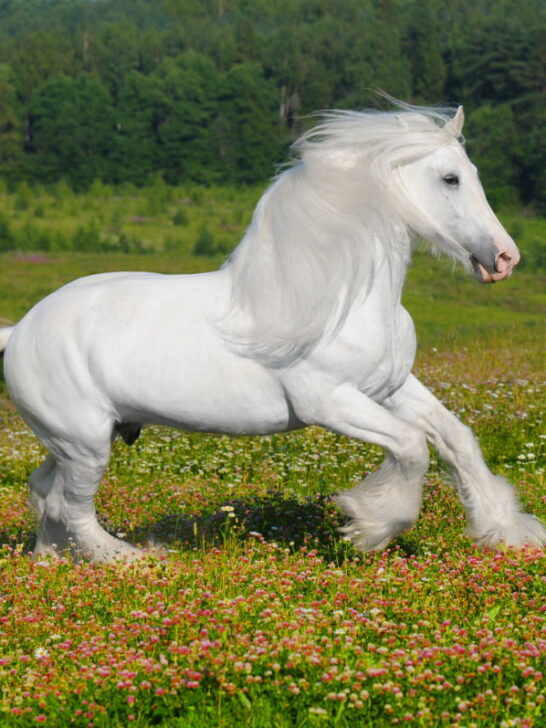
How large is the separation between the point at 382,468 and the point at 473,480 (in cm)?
53

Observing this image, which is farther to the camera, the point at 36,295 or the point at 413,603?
the point at 36,295

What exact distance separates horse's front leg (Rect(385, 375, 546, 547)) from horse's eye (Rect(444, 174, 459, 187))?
1.22m

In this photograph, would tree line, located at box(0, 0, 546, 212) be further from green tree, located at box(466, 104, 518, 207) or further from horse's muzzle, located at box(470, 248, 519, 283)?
horse's muzzle, located at box(470, 248, 519, 283)

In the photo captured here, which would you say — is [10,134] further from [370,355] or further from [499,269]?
[499,269]

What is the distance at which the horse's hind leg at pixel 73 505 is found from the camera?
712cm

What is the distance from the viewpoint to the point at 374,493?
651cm

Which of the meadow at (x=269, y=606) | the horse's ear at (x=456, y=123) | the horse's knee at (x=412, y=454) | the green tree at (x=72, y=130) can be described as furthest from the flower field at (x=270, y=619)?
the green tree at (x=72, y=130)

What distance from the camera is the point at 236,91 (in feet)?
351

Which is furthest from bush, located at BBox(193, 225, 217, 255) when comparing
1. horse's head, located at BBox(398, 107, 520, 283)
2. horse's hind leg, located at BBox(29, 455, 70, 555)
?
horse's head, located at BBox(398, 107, 520, 283)

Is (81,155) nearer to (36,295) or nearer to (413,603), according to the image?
(36,295)

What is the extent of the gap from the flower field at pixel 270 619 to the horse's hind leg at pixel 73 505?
0.22 meters

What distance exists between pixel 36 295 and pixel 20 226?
2882 centimetres

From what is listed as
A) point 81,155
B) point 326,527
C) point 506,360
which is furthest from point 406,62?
point 326,527

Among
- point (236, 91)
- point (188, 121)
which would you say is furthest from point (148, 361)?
point (236, 91)
